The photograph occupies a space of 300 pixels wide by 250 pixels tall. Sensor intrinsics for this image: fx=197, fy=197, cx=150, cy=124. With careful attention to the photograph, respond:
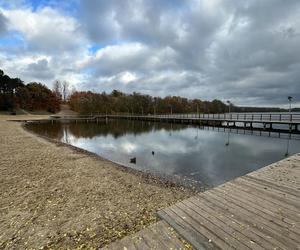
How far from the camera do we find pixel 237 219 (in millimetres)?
3631

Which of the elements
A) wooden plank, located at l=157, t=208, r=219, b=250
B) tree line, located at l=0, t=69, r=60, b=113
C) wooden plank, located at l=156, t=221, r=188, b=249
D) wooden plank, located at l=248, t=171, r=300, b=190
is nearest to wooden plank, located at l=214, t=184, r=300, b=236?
wooden plank, located at l=157, t=208, r=219, b=250

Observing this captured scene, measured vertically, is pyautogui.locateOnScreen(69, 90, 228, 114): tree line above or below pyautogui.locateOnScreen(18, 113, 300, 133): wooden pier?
above

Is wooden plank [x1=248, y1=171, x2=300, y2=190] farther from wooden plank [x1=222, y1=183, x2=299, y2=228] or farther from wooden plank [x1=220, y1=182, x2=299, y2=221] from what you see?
wooden plank [x1=222, y1=183, x2=299, y2=228]

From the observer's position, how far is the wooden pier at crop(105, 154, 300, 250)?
10.1ft

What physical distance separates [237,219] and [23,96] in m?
66.3

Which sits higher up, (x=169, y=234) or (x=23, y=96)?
(x=23, y=96)

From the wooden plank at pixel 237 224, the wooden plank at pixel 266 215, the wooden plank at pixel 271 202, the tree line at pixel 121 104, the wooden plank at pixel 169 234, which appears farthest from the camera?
the tree line at pixel 121 104

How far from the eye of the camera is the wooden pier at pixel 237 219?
309cm

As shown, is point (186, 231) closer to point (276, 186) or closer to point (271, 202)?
point (271, 202)

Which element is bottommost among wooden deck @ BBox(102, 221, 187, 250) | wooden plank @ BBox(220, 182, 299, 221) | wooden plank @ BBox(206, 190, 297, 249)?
wooden deck @ BBox(102, 221, 187, 250)

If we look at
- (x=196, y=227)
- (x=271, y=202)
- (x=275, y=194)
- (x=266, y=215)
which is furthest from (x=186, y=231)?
(x=275, y=194)

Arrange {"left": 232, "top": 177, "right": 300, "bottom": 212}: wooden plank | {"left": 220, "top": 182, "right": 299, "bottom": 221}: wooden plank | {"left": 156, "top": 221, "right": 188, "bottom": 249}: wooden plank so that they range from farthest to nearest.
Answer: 1. {"left": 232, "top": 177, "right": 300, "bottom": 212}: wooden plank
2. {"left": 220, "top": 182, "right": 299, "bottom": 221}: wooden plank
3. {"left": 156, "top": 221, "right": 188, "bottom": 249}: wooden plank

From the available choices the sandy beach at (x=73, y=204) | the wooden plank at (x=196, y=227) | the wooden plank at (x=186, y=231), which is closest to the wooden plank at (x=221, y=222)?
the wooden plank at (x=196, y=227)

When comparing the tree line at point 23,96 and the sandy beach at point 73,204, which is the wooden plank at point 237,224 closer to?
the sandy beach at point 73,204
